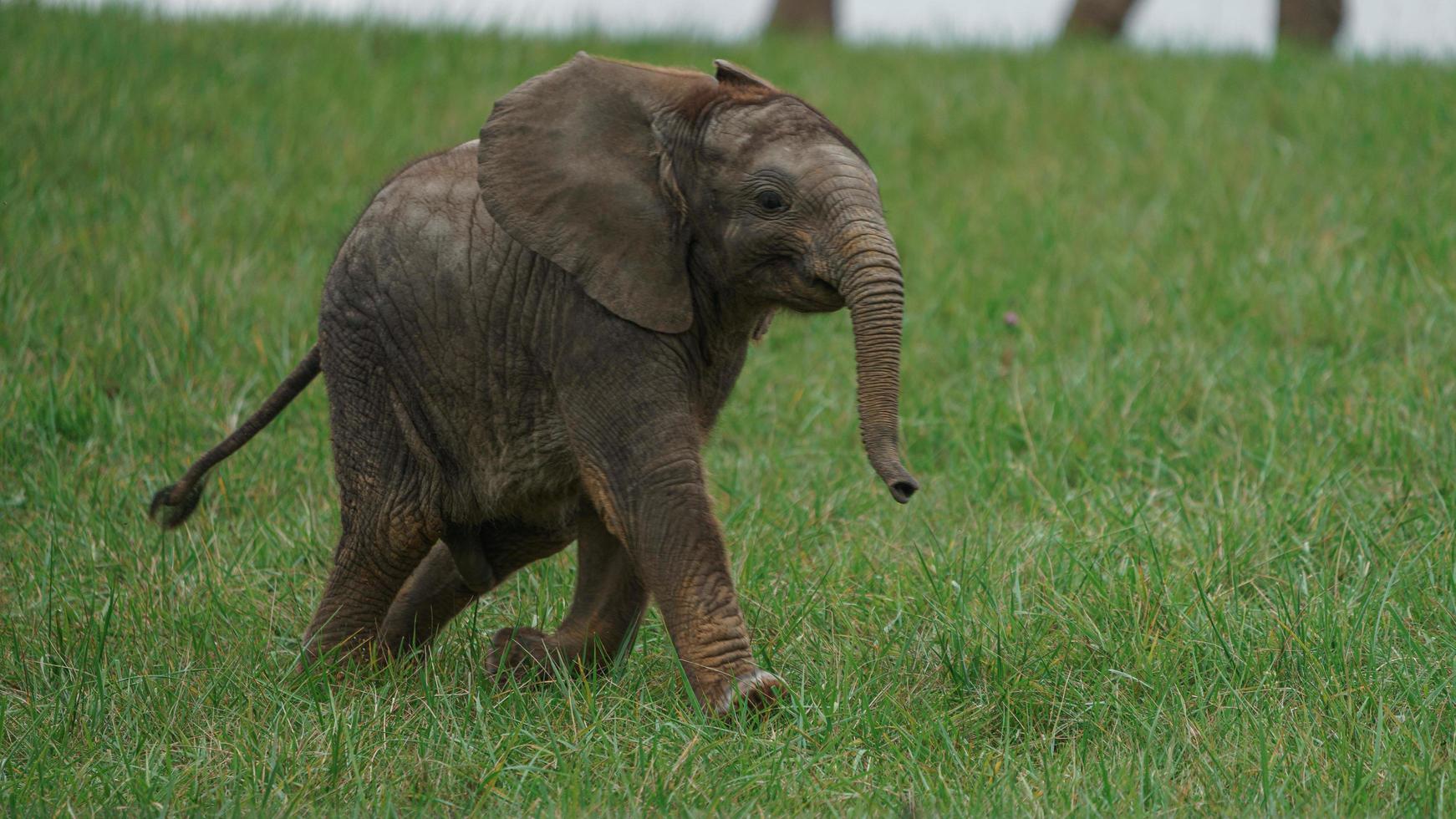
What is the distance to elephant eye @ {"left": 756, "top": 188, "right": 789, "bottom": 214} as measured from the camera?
3.93m

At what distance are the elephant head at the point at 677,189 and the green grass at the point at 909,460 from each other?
3.31 feet

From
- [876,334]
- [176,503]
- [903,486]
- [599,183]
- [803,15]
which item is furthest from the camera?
[803,15]

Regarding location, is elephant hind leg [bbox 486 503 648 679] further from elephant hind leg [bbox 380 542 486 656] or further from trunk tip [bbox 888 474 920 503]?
trunk tip [bbox 888 474 920 503]

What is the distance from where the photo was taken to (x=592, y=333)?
13.3ft

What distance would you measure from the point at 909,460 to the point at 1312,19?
9.16 m

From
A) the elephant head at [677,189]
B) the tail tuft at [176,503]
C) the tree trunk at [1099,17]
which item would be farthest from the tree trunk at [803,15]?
the elephant head at [677,189]

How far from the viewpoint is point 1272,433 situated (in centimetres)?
601

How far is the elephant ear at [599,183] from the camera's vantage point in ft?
13.2

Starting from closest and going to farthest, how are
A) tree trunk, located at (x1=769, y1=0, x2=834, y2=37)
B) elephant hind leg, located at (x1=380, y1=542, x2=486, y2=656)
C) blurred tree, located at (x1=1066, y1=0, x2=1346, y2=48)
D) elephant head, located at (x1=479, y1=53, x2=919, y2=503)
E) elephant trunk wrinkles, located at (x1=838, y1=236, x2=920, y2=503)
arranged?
elephant trunk wrinkles, located at (x1=838, y1=236, x2=920, y2=503) < elephant head, located at (x1=479, y1=53, x2=919, y2=503) < elephant hind leg, located at (x1=380, y1=542, x2=486, y2=656) < blurred tree, located at (x1=1066, y1=0, x2=1346, y2=48) < tree trunk, located at (x1=769, y1=0, x2=834, y2=37)

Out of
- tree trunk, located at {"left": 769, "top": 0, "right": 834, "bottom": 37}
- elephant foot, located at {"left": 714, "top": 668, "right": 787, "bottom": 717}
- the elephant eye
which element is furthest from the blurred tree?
elephant foot, located at {"left": 714, "top": 668, "right": 787, "bottom": 717}

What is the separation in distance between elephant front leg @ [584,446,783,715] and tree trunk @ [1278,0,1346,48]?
37.1ft

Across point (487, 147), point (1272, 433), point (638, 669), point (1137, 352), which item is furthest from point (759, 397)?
point (487, 147)

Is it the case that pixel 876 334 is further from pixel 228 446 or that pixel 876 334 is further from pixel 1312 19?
pixel 1312 19

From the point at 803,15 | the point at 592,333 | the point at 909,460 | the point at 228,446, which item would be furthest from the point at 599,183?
the point at 803,15
